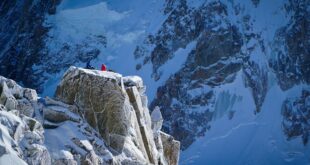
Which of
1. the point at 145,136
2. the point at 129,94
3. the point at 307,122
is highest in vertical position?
the point at 129,94

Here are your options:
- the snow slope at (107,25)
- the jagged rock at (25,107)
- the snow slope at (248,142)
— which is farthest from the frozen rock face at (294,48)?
the jagged rock at (25,107)

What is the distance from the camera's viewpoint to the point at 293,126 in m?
79.4

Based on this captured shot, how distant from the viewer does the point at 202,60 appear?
88500mm

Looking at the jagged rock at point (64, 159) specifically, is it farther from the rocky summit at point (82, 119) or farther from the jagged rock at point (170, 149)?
the jagged rock at point (170, 149)

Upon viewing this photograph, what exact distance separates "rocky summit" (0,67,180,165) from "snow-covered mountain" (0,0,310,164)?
54.8 m

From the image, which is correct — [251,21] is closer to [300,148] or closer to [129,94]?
[300,148]

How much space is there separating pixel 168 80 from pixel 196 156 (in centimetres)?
1435

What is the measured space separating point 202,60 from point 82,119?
70.5 metres

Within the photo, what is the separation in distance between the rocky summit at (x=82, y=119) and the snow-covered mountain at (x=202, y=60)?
180 ft

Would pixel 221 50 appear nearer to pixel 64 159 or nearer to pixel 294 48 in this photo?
pixel 294 48

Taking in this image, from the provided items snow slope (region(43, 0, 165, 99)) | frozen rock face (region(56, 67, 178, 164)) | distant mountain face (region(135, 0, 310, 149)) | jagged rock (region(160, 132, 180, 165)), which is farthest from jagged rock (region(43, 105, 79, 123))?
snow slope (region(43, 0, 165, 99))

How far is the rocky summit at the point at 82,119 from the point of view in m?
16.5

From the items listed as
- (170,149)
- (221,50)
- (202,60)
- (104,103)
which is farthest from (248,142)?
(104,103)

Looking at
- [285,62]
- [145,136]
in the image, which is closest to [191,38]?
[285,62]
